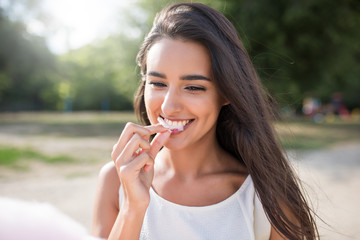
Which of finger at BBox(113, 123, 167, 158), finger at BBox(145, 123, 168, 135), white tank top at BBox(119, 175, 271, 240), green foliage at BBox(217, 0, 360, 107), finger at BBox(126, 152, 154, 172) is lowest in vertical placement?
white tank top at BBox(119, 175, 271, 240)

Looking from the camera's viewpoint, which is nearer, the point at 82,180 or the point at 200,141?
the point at 200,141

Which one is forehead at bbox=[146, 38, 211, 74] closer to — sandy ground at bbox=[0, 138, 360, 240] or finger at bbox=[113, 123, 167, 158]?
finger at bbox=[113, 123, 167, 158]

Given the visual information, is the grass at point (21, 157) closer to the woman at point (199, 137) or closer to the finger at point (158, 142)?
the woman at point (199, 137)

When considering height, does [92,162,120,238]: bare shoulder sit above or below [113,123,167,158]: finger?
below

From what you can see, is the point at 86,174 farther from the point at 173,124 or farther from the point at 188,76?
the point at 188,76

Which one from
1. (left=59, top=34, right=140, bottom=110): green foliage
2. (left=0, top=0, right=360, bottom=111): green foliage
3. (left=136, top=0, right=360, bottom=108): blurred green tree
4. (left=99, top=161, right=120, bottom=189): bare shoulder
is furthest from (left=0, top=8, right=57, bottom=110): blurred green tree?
(left=99, top=161, right=120, bottom=189): bare shoulder

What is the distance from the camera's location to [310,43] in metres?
15.1

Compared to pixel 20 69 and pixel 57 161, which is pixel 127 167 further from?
pixel 20 69

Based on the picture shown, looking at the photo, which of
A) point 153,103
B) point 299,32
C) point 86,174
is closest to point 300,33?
point 299,32

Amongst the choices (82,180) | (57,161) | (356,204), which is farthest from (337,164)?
(57,161)

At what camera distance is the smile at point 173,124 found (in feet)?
6.50

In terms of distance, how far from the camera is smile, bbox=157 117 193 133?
1.98 m

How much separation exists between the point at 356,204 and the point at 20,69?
1110 inches

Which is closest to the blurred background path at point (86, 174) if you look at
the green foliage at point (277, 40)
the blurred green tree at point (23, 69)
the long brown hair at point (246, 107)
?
the long brown hair at point (246, 107)
